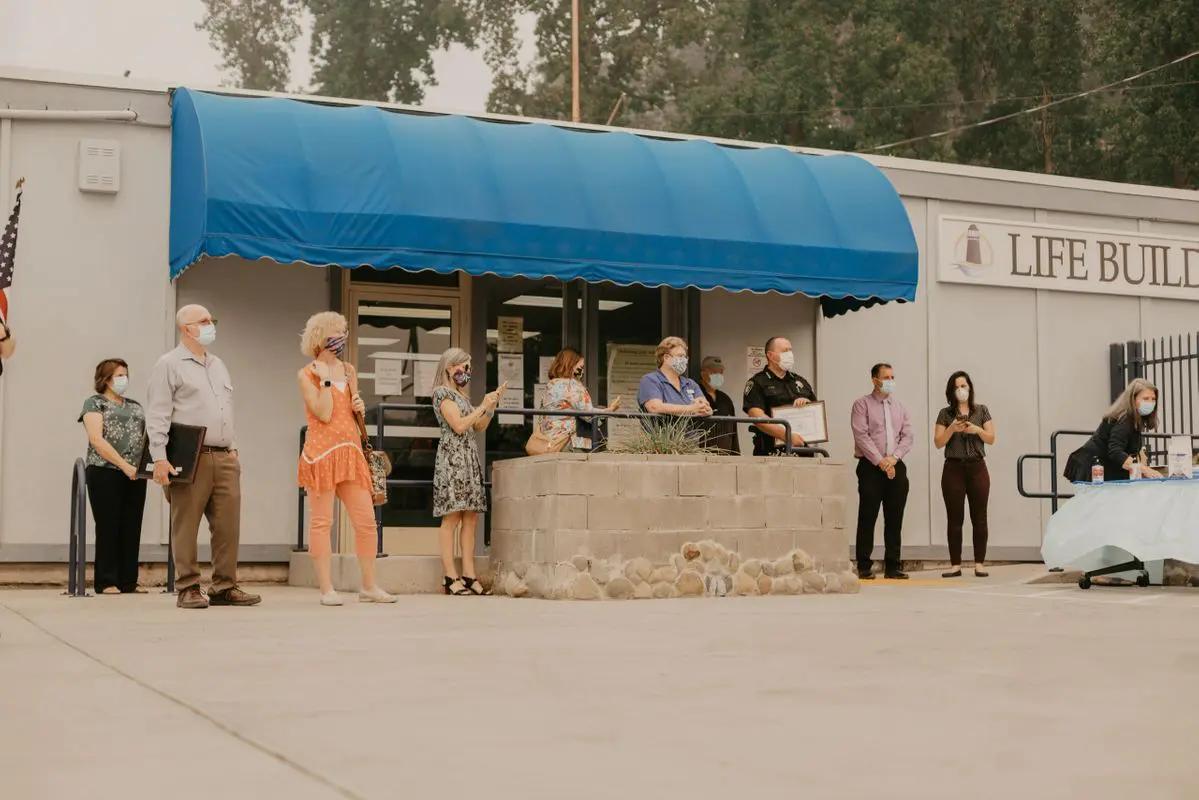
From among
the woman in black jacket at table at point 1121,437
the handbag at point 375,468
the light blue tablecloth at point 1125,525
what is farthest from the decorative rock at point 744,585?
the woman in black jacket at table at point 1121,437

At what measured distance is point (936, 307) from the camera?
16.1 m

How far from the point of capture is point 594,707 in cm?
516

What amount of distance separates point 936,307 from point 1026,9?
29.3m

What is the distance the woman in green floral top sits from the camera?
38.3 ft

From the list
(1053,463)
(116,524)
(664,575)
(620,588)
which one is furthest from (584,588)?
(1053,463)

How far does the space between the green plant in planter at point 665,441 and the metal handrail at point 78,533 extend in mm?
3873

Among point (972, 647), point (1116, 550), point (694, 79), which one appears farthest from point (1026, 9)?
point (972, 647)

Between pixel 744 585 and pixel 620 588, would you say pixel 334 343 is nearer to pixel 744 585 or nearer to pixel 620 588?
pixel 620 588

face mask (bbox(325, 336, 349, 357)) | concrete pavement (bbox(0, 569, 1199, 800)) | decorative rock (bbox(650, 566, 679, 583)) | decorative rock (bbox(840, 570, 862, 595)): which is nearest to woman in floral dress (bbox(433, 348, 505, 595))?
face mask (bbox(325, 336, 349, 357))

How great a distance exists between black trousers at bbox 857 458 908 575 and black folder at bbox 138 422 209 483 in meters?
6.55

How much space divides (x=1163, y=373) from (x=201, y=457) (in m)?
11.1

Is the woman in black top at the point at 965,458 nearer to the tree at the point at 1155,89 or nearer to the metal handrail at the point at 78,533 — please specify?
the metal handrail at the point at 78,533

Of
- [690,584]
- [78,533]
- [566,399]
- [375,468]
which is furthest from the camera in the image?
[566,399]

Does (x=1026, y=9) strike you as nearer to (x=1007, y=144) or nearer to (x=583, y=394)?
(x=1007, y=144)
